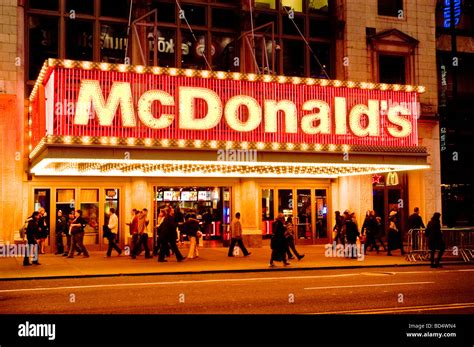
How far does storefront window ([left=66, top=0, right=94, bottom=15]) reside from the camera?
2686 centimetres

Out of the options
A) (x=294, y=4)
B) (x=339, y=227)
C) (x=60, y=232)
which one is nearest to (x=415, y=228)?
(x=339, y=227)

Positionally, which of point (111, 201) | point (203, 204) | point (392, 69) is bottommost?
point (203, 204)

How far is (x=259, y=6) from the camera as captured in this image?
30.1 meters

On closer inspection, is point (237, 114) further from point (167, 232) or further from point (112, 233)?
point (112, 233)

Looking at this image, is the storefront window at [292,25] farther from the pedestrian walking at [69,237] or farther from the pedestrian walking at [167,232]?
the pedestrian walking at [69,237]

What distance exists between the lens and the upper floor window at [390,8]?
3204cm

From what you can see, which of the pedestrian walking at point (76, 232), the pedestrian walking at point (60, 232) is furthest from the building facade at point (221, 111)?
the pedestrian walking at point (76, 232)

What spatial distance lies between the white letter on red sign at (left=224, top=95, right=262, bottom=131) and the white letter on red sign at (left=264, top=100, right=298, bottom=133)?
14.5 inches

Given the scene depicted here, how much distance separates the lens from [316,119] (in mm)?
24406

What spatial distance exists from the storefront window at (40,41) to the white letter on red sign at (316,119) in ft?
34.4

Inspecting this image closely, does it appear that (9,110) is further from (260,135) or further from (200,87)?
(260,135)

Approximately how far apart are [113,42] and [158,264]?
10.5 metres

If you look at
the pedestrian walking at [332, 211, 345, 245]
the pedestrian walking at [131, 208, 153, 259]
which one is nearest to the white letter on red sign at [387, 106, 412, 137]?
the pedestrian walking at [332, 211, 345, 245]
